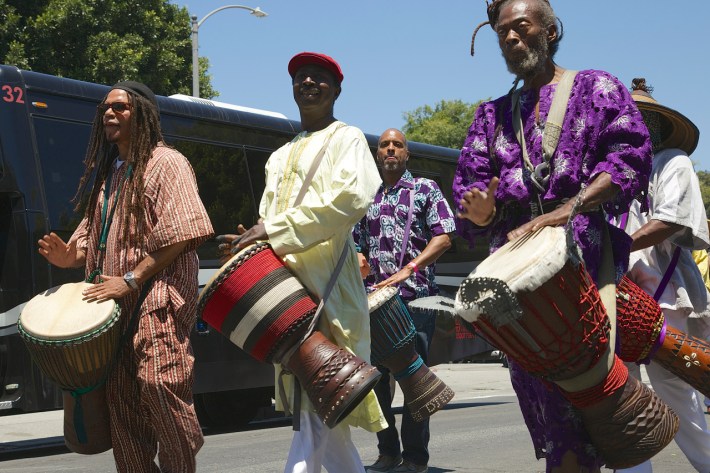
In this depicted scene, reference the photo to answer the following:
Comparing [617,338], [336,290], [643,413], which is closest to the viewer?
[643,413]

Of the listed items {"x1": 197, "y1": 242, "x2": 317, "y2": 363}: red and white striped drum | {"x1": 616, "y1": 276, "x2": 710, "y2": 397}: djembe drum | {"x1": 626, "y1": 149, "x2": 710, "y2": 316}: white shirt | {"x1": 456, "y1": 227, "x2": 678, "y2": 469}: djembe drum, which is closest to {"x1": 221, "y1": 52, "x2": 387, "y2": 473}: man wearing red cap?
{"x1": 197, "y1": 242, "x2": 317, "y2": 363}: red and white striped drum

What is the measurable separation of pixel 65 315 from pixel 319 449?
1.18 meters

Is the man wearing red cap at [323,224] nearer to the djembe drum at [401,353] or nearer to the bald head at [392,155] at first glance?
the djembe drum at [401,353]

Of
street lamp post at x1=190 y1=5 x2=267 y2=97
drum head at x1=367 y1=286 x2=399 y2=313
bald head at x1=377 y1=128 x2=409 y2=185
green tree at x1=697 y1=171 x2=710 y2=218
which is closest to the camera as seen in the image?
drum head at x1=367 y1=286 x2=399 y2=313

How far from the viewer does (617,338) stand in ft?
13.4

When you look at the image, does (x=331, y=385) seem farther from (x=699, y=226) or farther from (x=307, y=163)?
(x=699, y=226)

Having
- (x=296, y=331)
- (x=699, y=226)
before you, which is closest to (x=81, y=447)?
(x=296, y=331)

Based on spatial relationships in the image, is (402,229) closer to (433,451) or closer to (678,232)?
(433,451)

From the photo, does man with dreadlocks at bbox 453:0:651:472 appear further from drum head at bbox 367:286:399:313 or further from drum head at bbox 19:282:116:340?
drum head at bbox 367:286:399:313

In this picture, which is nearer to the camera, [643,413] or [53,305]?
[643,413]

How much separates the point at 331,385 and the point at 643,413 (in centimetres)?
119

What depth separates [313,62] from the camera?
494 cm

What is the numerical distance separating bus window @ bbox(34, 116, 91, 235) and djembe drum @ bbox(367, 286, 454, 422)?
4489 millimetres

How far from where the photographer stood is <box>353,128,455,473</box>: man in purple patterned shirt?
23.4 feet
